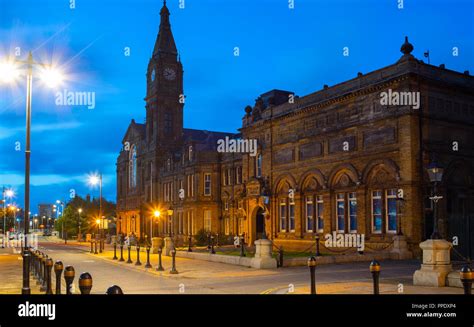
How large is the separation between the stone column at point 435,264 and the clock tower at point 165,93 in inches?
2101

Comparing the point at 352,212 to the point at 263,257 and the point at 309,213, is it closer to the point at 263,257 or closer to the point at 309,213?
the point at 309,213

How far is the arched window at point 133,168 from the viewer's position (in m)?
74.5

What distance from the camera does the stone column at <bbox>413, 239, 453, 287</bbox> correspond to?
15.7m

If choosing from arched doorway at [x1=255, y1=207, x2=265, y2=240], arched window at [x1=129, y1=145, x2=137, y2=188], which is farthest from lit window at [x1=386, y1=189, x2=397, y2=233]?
arched window at [x1=129, y1=145, x2=137, y2=188]

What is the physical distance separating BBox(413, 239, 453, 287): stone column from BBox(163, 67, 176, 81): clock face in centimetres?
5623

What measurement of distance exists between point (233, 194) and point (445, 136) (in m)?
25.1

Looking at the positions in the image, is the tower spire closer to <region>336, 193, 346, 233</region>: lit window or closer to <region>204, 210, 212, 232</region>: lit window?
<region>204, 210, 212, 232</region>: lit window

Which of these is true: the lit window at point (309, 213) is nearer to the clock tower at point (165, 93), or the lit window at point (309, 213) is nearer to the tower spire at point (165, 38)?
the clock tower at point (165, 93)

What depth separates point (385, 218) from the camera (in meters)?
30.0

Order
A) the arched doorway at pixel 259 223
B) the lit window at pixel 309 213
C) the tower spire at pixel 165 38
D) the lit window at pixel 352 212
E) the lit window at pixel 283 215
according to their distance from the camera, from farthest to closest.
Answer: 1. the tower spire at pixel 165 38
2. the arched doorway at pixel 259 223
3. the lit window at pixel 283 215
4. the lit window at pixel 309 213
5. the lit window at pixel 352 212

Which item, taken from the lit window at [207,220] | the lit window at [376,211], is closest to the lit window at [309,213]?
the lit window at [376,211]

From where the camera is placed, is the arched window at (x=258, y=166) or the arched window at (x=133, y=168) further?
the arched window at (x=133, y=168)
